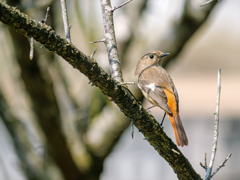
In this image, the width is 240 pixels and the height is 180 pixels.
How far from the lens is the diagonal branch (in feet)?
5.41

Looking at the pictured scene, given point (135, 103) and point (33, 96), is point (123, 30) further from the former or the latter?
point (135, 103)

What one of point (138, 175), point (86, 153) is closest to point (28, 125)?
point (86, 153)

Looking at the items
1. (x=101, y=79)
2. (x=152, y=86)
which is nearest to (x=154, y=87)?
(x=152, y=86)

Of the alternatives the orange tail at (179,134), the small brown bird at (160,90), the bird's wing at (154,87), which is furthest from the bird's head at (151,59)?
the orange tail at (179,134)

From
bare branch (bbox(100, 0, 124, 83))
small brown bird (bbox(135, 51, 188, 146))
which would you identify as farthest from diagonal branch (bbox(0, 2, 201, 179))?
small brown bird (bbox(135, 51, 188, 146))

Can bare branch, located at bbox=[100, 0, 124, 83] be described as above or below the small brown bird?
below

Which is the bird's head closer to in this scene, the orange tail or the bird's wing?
the bird's wing

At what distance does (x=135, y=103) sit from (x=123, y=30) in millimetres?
3735

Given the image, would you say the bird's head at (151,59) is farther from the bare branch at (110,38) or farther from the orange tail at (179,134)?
the bare branch at (110,38)

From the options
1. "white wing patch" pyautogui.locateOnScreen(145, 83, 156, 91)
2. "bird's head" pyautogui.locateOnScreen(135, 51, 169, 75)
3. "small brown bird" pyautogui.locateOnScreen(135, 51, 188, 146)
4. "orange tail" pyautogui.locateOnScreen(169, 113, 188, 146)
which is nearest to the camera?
"orange tail" pyautogui.locateOnScreen(169, 113, 188, 146)

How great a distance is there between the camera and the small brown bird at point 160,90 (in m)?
3.74

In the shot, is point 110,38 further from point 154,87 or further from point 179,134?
point 154,87

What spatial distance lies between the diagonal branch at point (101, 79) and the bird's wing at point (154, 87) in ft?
4.52

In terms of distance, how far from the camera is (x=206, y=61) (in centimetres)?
1616
